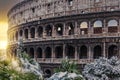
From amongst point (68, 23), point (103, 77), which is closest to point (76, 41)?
point (68, 23)

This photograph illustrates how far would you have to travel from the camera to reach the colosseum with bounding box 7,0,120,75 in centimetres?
2972

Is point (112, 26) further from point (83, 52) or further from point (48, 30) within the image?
point (48, 30)

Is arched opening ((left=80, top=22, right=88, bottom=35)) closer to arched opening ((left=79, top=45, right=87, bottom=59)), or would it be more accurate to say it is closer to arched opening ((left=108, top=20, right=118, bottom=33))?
arched opening ((left=79, top=45, right=87, bottom=59))

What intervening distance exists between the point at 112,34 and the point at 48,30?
28.3 feet

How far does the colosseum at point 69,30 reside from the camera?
29.7m

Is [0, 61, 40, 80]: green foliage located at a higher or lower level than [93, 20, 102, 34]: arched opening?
lower

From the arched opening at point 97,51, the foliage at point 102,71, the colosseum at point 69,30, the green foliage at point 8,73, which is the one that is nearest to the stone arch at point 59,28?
the colosseum at point 69,30

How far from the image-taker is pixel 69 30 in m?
33.3

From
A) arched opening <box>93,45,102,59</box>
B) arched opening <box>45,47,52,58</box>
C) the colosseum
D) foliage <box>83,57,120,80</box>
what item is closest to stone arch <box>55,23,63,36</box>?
the colosseum

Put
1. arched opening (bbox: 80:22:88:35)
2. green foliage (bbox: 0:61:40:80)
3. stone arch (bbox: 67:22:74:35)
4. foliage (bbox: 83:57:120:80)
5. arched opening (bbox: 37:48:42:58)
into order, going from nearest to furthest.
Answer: green foliage (bbox: 0:61:40:80), foliage (bbox: 83:57:120:80), arched opening (bbox: 80:22:88:35), stone arch (bbox: 67:22:74:35), arched opening (bbox: 37:48:42:58)

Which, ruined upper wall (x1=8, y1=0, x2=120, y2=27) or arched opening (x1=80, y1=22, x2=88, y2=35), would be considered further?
arched opening (x1=80, y1=22, x2=88, y2=35)

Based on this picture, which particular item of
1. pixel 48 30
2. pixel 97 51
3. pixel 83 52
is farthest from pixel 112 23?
pixel 48 30

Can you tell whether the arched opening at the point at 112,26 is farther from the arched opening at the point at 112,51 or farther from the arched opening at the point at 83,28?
the arched opening at the point at 83,28

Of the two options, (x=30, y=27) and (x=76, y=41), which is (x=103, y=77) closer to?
(x=76, y=41)
